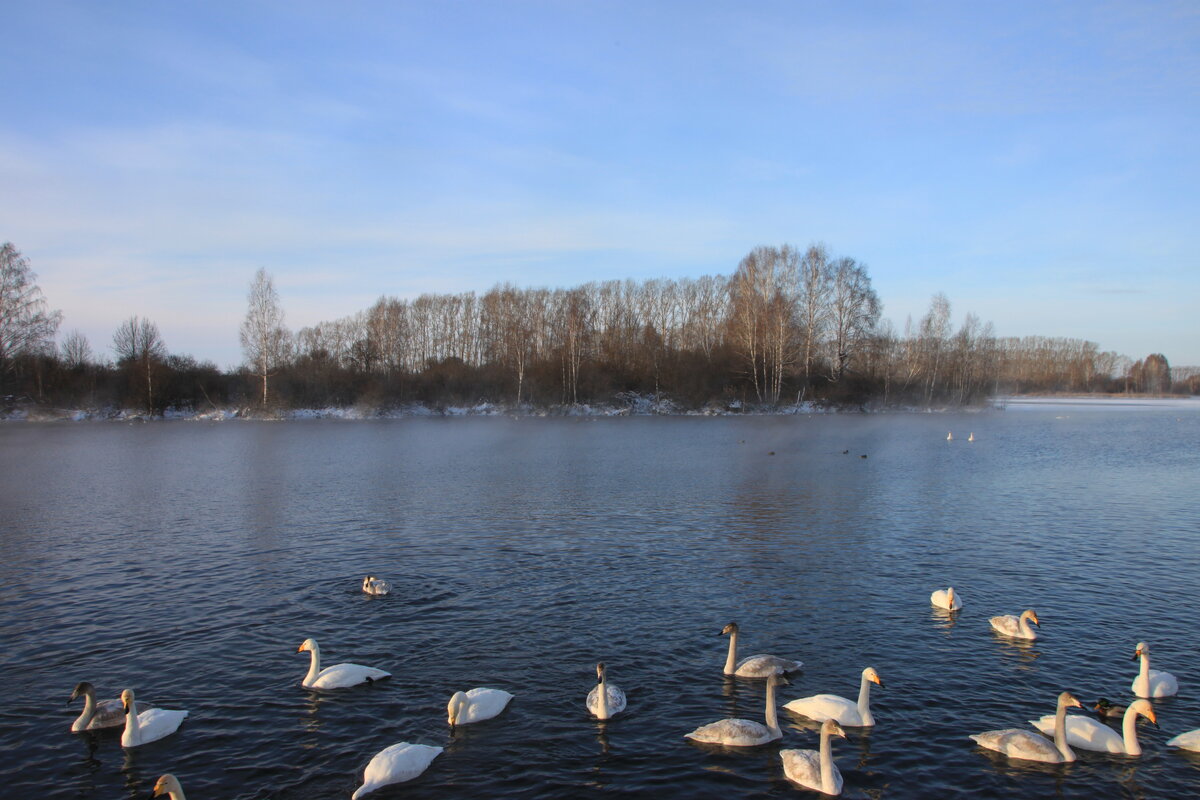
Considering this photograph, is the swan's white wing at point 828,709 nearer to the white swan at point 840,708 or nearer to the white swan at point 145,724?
the white swan at point 840,708

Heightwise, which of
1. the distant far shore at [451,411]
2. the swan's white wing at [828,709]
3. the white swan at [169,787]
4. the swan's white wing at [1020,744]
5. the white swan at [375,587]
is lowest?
the swan's white wing at [1020,744]

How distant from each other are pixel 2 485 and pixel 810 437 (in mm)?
44440

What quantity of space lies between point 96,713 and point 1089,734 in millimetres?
12368

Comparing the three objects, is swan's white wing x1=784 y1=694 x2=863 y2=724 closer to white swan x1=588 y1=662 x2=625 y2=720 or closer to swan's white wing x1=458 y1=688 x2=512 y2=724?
white swan x1=588 y1=662 x2=625 y2=720

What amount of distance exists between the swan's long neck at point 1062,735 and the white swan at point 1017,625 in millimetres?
3767

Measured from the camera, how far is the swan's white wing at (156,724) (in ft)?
30.3

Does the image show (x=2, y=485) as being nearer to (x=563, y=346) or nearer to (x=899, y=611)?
(x=899, y=611)

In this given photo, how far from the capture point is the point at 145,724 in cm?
932

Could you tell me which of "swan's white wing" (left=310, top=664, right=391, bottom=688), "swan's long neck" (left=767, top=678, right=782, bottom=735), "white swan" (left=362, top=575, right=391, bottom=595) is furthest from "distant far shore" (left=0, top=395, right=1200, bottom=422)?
"swan's long neck" (left=767, top=678, right=782, bottom=735)

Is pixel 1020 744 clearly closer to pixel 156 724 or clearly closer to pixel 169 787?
pixel 169 787

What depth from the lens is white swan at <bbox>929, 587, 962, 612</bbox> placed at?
13.9 metres

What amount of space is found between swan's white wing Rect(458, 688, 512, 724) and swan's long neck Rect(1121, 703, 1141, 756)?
25.1 ft

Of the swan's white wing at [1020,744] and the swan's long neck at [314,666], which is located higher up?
the swan's long neck at [314,666]

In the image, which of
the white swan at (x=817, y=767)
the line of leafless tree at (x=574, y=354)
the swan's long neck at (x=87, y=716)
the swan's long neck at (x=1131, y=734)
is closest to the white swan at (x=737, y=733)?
the white swan at (x=817, y=767)
